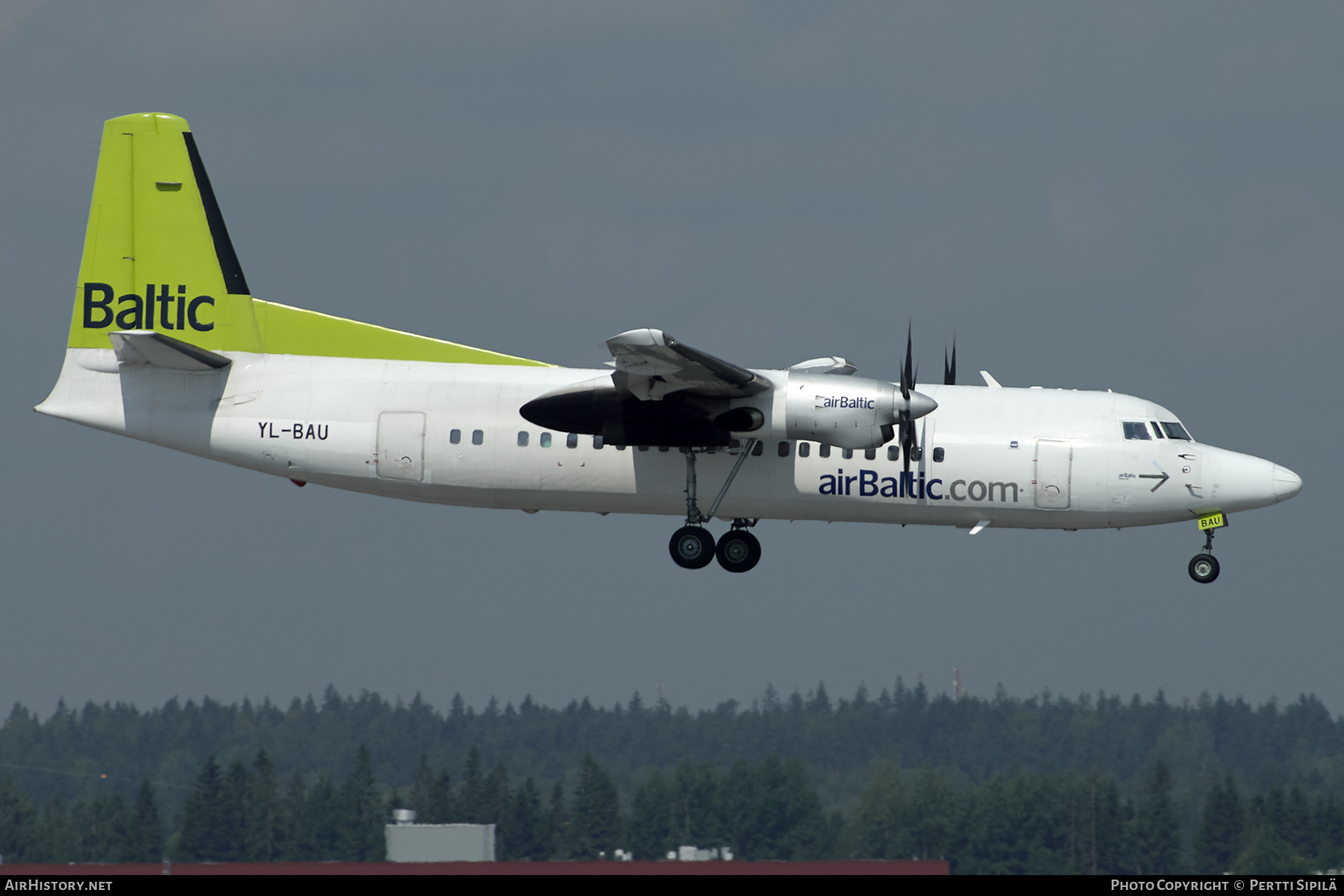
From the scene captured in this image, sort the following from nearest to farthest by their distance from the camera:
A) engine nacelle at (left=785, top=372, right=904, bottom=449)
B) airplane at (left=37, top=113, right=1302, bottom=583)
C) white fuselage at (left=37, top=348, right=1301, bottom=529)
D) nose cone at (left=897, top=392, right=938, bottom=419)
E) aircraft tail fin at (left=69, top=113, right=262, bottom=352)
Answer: engine nacelle at (left=785, top=372, right=904, bottom=449) → nose cone at (left=897, top=392, right=938, bottom=419) → airplane at (left=37, top=113, right=1302, bottom=583) → white fuselage at (left=37, top=348, right=1301, bottom=529) → aircraft tail fin at (left=69, top=113, right=262, bottom=352)

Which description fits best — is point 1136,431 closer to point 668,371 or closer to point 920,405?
point 920,405

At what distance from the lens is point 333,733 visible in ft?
529

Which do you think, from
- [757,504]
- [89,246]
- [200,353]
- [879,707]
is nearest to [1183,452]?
[757,504]

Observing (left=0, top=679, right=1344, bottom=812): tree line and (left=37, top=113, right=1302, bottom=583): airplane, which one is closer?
(left=37, top=113, right=1302, bottom=583): airplane

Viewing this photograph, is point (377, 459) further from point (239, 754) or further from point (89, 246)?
point (239, 754)

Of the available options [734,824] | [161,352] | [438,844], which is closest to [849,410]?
[161,352]

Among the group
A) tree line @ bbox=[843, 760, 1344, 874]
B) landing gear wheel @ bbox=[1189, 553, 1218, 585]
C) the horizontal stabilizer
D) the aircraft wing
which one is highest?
the horizontal stabilizer

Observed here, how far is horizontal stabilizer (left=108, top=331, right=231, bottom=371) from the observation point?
2830 cm

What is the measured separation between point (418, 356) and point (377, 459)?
2.16 metres

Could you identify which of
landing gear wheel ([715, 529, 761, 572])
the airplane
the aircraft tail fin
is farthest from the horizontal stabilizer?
landing gear wheel ([715, 529, 761, 572])

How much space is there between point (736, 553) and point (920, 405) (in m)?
4.33

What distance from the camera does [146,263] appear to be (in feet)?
100

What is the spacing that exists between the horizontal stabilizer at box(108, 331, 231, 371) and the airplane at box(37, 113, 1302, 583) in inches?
1.4

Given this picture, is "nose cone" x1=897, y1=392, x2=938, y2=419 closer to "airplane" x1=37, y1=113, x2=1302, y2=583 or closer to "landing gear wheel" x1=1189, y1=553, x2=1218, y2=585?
"airplane" x1=37, y1=113, x2=1302, y2=583
